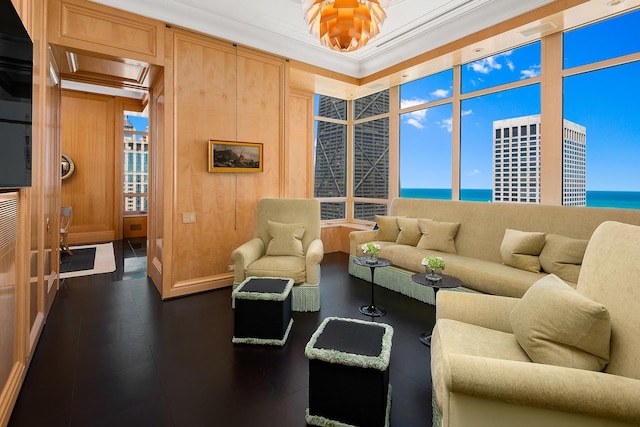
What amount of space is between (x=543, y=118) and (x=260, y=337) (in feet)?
12.9

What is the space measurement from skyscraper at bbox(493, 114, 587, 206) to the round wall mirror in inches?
305

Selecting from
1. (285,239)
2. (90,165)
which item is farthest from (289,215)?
(90,165)

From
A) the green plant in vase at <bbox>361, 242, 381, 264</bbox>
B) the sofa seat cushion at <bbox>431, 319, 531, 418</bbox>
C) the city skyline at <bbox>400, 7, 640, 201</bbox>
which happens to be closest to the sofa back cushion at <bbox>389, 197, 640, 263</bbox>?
the city skyline at <bbox>400, 7, 640, 201</bbox>

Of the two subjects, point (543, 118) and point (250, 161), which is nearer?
point (543, 118)

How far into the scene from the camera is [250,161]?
13.8 feet

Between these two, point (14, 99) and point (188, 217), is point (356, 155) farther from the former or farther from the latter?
point (14, 99)

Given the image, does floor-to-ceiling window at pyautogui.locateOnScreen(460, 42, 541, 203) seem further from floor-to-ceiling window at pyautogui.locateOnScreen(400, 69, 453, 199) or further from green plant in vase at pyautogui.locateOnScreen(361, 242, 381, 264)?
green plant in vase at pyautogui.locateOnScreen(361, 242, 381, 264)

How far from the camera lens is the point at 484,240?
3.69m

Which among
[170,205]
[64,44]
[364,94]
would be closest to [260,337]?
[170,205]

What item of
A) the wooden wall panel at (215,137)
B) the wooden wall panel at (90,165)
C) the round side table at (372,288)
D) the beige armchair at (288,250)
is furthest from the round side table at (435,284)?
the wooden wall panel at (90,165)

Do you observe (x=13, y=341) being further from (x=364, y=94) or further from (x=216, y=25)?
(x=364, y=94)

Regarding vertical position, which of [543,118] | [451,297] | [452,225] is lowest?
[451,297]

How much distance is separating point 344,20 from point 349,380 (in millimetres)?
2289

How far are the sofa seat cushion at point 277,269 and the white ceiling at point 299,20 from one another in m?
2.78
